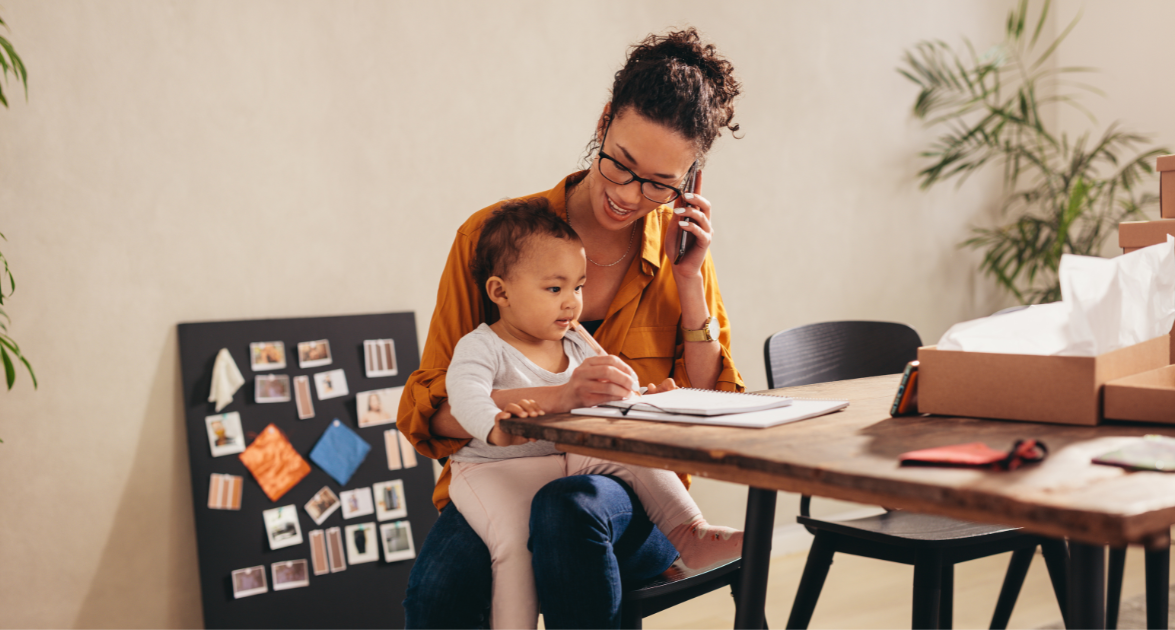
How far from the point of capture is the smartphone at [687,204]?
5.05 ft

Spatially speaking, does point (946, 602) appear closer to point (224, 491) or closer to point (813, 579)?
point (813, 579)

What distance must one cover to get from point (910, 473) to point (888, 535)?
840 mm

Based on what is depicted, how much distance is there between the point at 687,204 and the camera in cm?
153

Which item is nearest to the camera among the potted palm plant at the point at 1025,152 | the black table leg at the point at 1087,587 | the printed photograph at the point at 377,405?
the black table leg at the point at 1087,587

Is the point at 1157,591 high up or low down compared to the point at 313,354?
down

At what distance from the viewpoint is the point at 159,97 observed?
2.24m

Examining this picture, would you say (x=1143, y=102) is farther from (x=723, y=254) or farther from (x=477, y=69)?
(x=477, y=69)

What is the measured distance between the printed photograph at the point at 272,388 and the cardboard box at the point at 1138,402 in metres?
2.04

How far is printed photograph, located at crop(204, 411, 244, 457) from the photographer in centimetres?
228

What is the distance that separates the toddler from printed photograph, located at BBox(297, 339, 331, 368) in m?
1.15

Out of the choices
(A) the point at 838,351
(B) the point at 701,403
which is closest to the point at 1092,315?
(B) the point at 701,403

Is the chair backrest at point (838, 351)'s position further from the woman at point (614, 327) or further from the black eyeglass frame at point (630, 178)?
the black eyeglass frame at point (630, 178)

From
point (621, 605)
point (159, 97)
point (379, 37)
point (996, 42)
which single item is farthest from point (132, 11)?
point (996, 42)

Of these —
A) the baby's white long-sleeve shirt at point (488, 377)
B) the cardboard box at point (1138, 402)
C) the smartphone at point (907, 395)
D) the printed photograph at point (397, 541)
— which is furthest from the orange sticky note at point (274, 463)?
the cardboard box at point (1138, 402)
